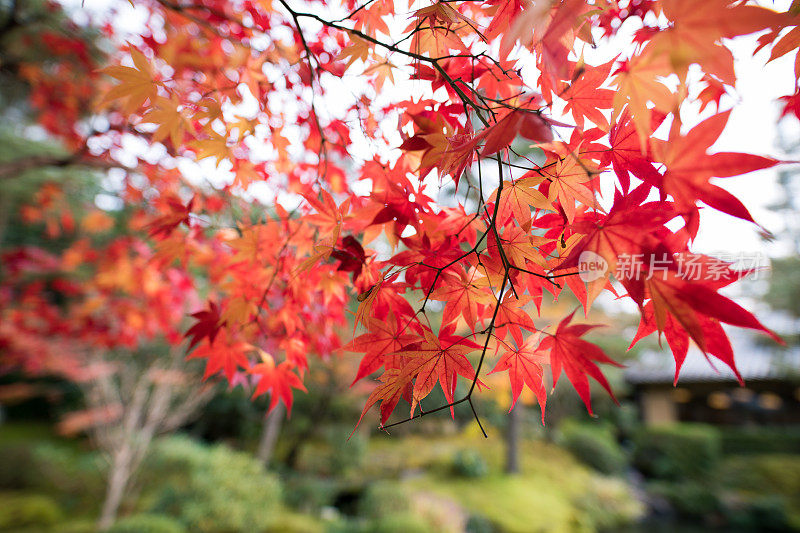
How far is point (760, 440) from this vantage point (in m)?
9.60

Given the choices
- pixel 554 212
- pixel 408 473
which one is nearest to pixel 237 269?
pixel 554 212

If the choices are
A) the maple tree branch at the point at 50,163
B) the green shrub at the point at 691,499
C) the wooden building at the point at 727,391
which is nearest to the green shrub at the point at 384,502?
the maple tree branch at the point at 50,163

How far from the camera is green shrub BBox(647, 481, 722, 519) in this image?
26.5 ft

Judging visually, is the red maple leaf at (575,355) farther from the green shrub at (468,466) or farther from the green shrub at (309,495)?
the green shrub at (468,466)

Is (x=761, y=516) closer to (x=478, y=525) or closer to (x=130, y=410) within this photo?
(x=478, y=525)

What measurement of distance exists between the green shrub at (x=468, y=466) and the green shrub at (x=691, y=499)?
4.58 metres

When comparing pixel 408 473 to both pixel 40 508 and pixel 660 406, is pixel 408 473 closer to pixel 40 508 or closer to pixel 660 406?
pixel 40 508

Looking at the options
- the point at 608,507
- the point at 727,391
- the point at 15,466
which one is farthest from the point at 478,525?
the point at 727,391

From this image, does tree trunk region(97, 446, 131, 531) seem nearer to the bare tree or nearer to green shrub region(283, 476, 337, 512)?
the bare tree

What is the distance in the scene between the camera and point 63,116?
13.9 feet

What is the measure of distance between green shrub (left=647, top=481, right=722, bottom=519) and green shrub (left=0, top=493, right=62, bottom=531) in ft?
35.9

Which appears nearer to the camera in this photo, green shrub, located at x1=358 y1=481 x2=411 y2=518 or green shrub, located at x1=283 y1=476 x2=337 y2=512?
green shrub, located at x1=358 y1=481 x2=411 y2=518

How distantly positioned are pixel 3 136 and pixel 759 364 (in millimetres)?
17149

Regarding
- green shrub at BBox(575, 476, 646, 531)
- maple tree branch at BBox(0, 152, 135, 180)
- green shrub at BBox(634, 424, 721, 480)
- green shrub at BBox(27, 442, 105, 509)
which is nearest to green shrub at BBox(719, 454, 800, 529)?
green shrub at BBox(634, 424, 721, 480)
